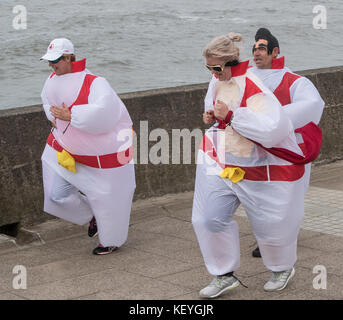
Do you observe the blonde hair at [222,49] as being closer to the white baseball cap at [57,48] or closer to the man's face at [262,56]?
the man's face at [262,56]

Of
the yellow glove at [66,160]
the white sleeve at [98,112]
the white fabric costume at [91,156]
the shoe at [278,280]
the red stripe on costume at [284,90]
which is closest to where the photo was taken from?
the shoe at [278,280]

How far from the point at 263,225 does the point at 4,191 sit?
2.88 metres

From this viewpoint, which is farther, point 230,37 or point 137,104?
point 137,104

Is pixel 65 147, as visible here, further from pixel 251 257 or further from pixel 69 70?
pixel 251 257

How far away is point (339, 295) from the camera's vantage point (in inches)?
189

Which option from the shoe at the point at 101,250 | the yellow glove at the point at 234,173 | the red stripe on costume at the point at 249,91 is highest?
the red stripe on costume at the point at 249,91

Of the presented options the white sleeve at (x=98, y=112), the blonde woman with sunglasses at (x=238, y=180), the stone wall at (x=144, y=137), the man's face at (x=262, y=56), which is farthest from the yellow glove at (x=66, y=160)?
the man's face at (x=262, y=56)

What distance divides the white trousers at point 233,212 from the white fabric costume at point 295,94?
47 centimetres

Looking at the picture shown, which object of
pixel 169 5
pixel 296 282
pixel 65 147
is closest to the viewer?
pixel 296 282

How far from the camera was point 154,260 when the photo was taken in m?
5.88

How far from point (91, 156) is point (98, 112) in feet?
1.37

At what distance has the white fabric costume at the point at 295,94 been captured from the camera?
17.1 feet

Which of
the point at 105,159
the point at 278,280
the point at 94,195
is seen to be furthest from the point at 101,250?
the point at 278,280

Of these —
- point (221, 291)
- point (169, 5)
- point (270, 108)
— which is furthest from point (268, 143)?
point (169, 5)
